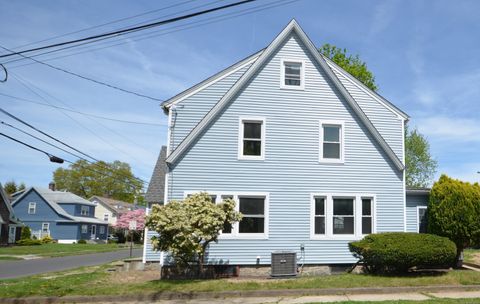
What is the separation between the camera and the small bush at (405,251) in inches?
566

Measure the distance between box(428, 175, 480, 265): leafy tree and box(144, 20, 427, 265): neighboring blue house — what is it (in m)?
1.31

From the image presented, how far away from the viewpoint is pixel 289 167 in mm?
17297

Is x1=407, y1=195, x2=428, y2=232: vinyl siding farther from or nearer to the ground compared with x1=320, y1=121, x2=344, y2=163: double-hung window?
nearer to the ground

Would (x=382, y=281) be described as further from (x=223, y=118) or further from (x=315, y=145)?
(x=223, y=118)

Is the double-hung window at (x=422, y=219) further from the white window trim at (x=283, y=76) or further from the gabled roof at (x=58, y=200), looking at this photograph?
the gabled roof at (x=58, y=200)

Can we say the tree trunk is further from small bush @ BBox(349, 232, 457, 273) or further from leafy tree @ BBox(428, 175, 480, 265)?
small bush @ BBox(349, 232, 457, 273)

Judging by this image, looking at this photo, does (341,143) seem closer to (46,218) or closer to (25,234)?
(25,234)

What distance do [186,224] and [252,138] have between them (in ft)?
16.0

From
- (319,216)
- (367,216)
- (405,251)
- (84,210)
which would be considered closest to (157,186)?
(319,216)

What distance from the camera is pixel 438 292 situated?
1280 cm

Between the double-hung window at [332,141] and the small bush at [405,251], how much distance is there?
3673mm

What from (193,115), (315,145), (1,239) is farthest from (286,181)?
(1,239)

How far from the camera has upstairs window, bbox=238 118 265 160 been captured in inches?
681

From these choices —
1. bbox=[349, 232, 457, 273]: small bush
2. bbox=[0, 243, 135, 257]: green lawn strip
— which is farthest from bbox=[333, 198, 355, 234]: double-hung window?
bbox=[0, 243, 135, 257]: green lawn strip
